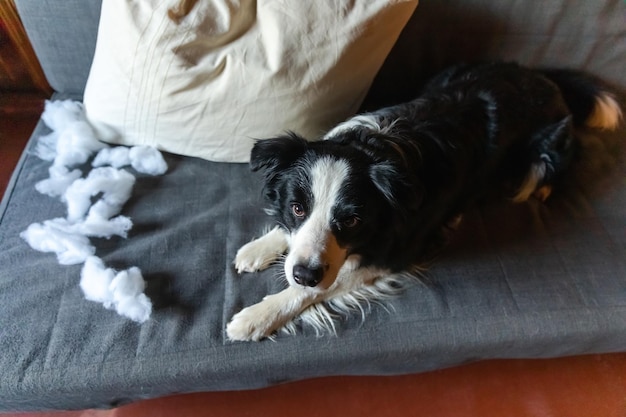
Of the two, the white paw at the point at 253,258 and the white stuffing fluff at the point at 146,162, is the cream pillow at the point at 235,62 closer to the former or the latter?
the white stuffing fluff at the point at 146,162

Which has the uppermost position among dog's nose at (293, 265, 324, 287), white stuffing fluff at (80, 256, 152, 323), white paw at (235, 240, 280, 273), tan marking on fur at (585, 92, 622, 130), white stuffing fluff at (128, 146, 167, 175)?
tan marking on fur at (585, 92, 622, 130)

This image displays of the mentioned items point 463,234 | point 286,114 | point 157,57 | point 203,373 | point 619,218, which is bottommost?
point 203,373

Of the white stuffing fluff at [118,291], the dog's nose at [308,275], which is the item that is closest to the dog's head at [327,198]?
the dog's nose at [308,275]

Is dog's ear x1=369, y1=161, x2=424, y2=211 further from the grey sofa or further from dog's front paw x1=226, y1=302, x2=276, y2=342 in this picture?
dog's front paw x1=226, y1=302, x2=276, y2=342

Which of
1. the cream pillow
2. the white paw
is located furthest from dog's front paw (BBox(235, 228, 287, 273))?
the cream pillow

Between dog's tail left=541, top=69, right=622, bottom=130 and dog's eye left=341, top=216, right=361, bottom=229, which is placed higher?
dog's tail left=541, top=69, right=622, bottom=130

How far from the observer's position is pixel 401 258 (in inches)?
58.9

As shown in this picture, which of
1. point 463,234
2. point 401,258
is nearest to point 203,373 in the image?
point 401,258

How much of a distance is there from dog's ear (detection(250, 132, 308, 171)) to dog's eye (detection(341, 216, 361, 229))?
23 cm

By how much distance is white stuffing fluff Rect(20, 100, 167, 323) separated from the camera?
1.36 m

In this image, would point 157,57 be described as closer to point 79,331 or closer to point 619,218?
point 79,331

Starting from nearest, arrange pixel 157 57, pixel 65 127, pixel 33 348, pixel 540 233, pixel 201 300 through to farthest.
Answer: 1. pixel 33 348
2. pixel 201 300
3. pixel 157 57
4. pixel 540 233
5. pixel 65 127

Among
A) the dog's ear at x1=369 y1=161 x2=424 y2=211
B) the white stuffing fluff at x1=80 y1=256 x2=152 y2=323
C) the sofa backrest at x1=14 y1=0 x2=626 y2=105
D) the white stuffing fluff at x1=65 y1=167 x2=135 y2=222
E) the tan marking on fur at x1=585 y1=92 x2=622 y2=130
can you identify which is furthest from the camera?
the tan marking on fur at x1=585 y1=92 x2=622 y2=130

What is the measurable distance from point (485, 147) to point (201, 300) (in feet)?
3.49
